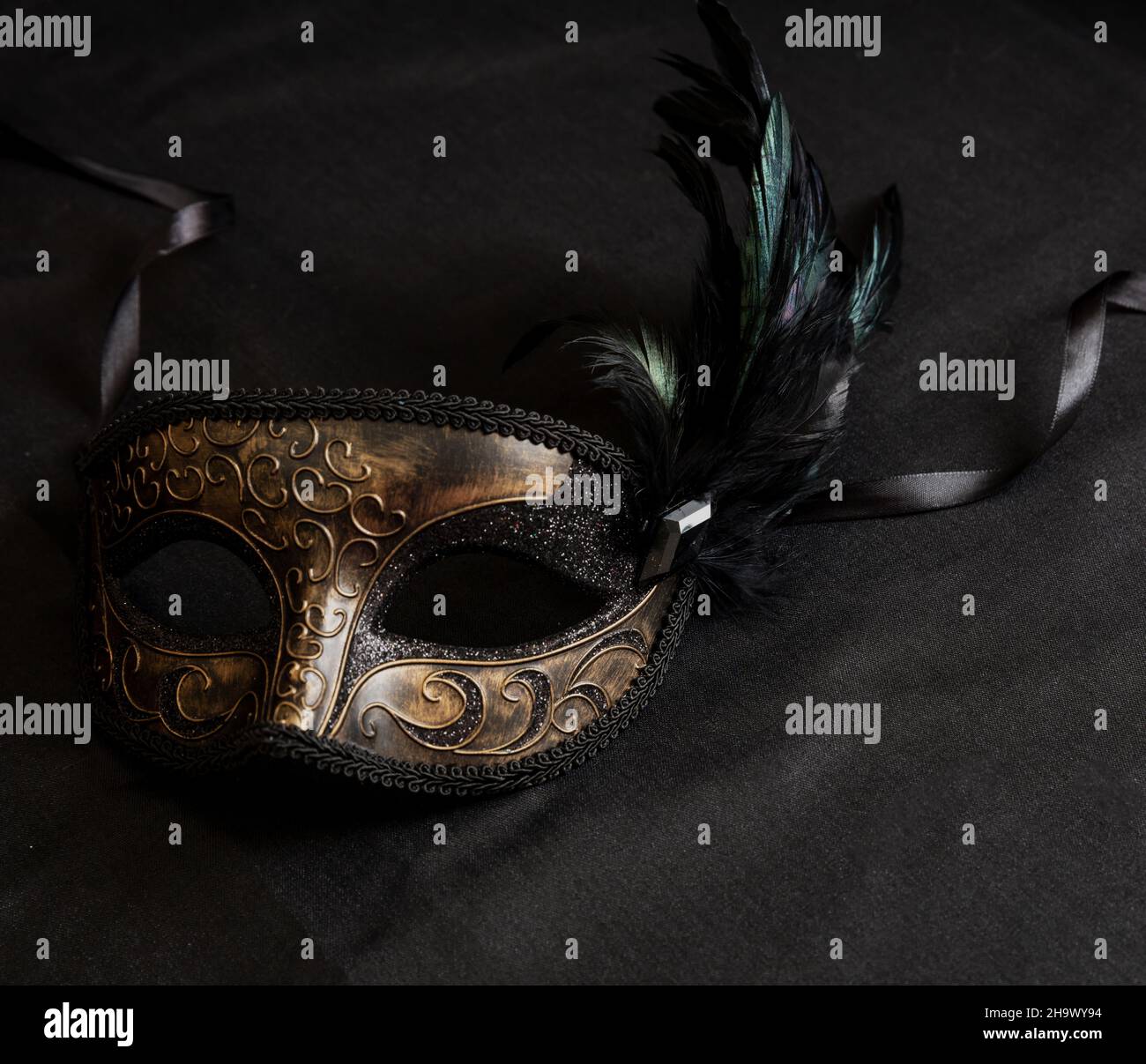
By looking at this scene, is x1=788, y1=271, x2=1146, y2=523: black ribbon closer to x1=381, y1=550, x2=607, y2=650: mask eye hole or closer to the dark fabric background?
the dark fabric background

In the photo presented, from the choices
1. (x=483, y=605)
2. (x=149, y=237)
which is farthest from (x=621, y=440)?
(x=149, y=237)

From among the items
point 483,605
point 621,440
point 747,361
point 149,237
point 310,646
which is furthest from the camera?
point 149,237

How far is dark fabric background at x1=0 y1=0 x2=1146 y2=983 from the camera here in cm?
104

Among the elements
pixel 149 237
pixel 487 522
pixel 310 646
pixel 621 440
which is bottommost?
pixel 310 646

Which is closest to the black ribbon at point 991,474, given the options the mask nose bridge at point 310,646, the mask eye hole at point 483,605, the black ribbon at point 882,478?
the black ribbon at point 882,478

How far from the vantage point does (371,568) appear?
1.04 m

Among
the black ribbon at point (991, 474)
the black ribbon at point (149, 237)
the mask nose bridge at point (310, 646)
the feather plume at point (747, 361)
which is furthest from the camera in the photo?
the black ribbon at point (149, 237)

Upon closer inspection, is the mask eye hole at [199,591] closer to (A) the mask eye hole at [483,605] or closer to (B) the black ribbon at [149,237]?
(A) the mask eye hole at [483,605]

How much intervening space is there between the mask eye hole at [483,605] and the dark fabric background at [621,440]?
0.06ft

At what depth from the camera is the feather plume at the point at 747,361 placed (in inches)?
45.3

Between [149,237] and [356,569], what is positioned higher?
[149,237]

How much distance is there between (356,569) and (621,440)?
1.43 feet

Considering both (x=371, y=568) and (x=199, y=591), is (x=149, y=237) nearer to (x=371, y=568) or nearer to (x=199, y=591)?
(x=199, y=591)
